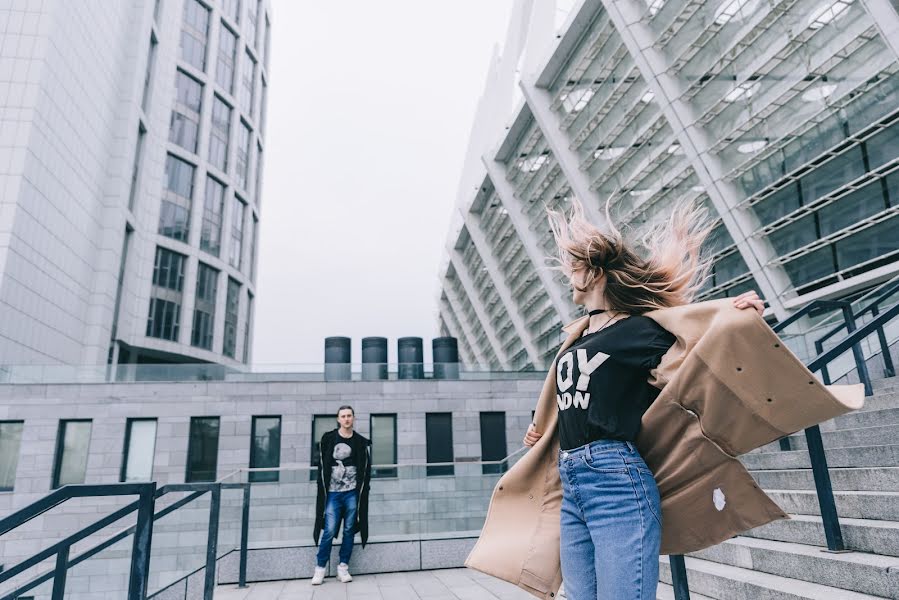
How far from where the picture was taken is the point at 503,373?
76.8ft

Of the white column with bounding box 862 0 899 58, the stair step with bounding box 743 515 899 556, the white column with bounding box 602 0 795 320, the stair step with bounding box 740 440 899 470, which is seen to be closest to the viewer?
the stair step with bounding box 743 515 899 556

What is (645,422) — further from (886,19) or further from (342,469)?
(886,19)

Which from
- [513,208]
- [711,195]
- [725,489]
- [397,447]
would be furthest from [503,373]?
[725,489]

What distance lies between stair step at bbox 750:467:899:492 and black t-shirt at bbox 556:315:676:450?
9.93 ft

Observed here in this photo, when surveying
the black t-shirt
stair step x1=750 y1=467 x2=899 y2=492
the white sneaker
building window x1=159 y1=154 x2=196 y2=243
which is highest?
building window x1=159 y1=154 x2=196 y2=243

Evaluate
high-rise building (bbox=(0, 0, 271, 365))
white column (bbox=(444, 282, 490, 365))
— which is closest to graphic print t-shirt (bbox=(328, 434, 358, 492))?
high-rise building (bbox=(0, 0, 271, 365))

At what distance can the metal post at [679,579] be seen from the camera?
9.62 feet

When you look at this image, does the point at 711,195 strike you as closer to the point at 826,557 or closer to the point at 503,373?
the point at 503,373

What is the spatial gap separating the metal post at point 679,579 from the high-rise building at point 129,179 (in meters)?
28.7

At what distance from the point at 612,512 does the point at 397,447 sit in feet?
65.4

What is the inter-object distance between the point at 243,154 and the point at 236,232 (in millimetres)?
6325

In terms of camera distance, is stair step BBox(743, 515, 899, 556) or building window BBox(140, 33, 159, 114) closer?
stair step BBox(743, 515, 899, 556)

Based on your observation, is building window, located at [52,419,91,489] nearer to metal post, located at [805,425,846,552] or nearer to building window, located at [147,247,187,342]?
building window, located at [147,247,187,342]

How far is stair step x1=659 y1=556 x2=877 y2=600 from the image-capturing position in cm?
339
